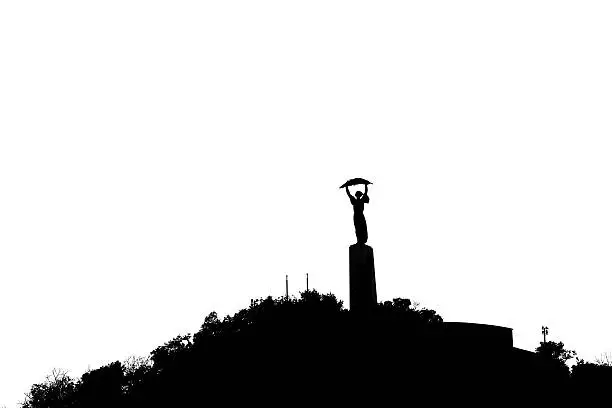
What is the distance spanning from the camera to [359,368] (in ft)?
68.9

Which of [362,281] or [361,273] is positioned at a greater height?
[361,273]

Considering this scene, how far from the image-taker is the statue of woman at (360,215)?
21516 millimetres

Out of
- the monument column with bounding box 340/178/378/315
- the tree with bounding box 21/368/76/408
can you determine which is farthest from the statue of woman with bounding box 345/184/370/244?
the tree with bounding box 21/368/76/408

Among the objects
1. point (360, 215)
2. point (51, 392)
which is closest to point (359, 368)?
point (360, 215)

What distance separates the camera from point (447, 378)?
21.4 metres

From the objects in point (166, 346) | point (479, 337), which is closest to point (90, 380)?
point (166, 346)

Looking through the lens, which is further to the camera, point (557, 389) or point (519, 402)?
point (557, 389)

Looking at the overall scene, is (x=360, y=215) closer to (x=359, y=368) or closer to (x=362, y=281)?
(x=362, y=281)

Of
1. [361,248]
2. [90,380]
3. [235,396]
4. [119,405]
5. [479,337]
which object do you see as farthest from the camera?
[90,380]

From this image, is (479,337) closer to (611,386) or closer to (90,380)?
(611,386)

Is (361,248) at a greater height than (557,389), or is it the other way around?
(361,248)

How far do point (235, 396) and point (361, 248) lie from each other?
7.43 m

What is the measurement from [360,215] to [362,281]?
81.7 inches

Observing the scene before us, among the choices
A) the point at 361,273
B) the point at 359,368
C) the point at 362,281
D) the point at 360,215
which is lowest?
the point at 359,368
